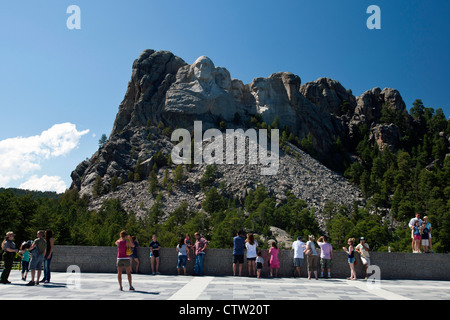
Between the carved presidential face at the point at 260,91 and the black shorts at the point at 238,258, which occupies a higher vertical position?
the carved presidential face at the point at 260,91

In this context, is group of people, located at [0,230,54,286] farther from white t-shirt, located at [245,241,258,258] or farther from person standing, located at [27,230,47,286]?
white t-shirt, located at [245,241,258,258]

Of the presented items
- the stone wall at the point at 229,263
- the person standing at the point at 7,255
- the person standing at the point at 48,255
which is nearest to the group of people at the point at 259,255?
the stone wall at the point at 229,263

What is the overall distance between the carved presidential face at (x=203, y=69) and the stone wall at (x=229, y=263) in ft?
404

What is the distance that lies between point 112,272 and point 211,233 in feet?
246

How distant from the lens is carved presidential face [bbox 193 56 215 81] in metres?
136

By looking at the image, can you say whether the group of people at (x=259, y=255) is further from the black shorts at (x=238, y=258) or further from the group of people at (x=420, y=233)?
the group of people at (x=420, y=233)

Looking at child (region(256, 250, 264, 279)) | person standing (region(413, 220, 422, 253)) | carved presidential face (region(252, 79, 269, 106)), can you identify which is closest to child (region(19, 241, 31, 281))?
child (region(256, 250, 264, 279))

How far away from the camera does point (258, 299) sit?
9742mm

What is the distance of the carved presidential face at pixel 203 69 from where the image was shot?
136000mm

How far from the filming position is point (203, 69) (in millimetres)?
137000

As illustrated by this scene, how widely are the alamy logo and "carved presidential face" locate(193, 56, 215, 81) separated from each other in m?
20.6

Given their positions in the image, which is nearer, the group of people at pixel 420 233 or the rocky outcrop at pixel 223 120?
the group of people at pixel 420 233

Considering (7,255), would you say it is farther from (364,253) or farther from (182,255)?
(364,253)
